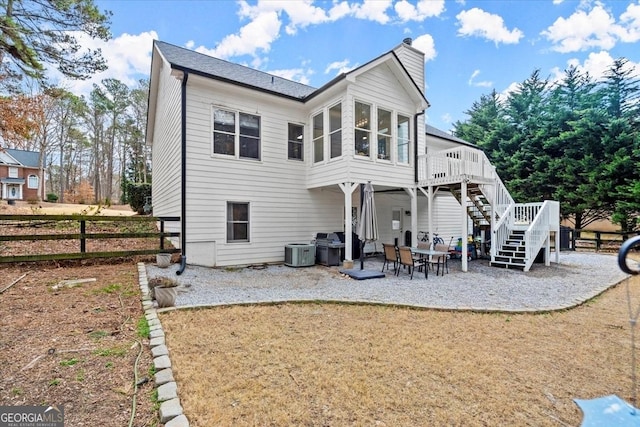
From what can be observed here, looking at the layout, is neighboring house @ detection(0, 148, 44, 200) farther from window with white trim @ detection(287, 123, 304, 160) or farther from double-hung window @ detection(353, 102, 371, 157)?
double-hung window @ detection(353, 102, 371, 157)

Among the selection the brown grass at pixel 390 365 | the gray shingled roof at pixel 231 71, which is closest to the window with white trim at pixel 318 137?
the gray shingled roof at pixel 231 71

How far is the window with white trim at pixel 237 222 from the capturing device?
30.0 feet

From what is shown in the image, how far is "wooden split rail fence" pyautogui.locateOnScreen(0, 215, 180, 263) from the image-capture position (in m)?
7.31

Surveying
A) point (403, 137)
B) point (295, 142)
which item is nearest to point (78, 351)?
point (295, 142)

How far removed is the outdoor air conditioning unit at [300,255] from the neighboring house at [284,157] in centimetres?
56

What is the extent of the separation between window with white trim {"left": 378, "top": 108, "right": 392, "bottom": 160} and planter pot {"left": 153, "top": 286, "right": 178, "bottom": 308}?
7.34 m

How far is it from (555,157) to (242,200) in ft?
63.2

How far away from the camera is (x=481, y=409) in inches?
99.3

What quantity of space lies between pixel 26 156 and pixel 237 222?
36.3 metres

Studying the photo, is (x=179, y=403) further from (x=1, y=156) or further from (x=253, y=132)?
(x=1, y=156)

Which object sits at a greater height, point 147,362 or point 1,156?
point 1,156

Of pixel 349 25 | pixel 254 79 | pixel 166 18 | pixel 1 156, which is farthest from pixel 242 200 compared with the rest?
pixel 1 156

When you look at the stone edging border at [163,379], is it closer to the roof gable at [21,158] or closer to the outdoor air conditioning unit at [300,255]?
the outdoor air conditioning unit at [300,255]

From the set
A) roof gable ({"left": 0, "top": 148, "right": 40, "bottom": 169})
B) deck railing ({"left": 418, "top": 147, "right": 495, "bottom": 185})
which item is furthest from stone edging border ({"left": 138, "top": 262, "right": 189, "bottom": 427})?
roof gable ({"left": 0, "top": 148, "right": 40, "bottom": 169})
